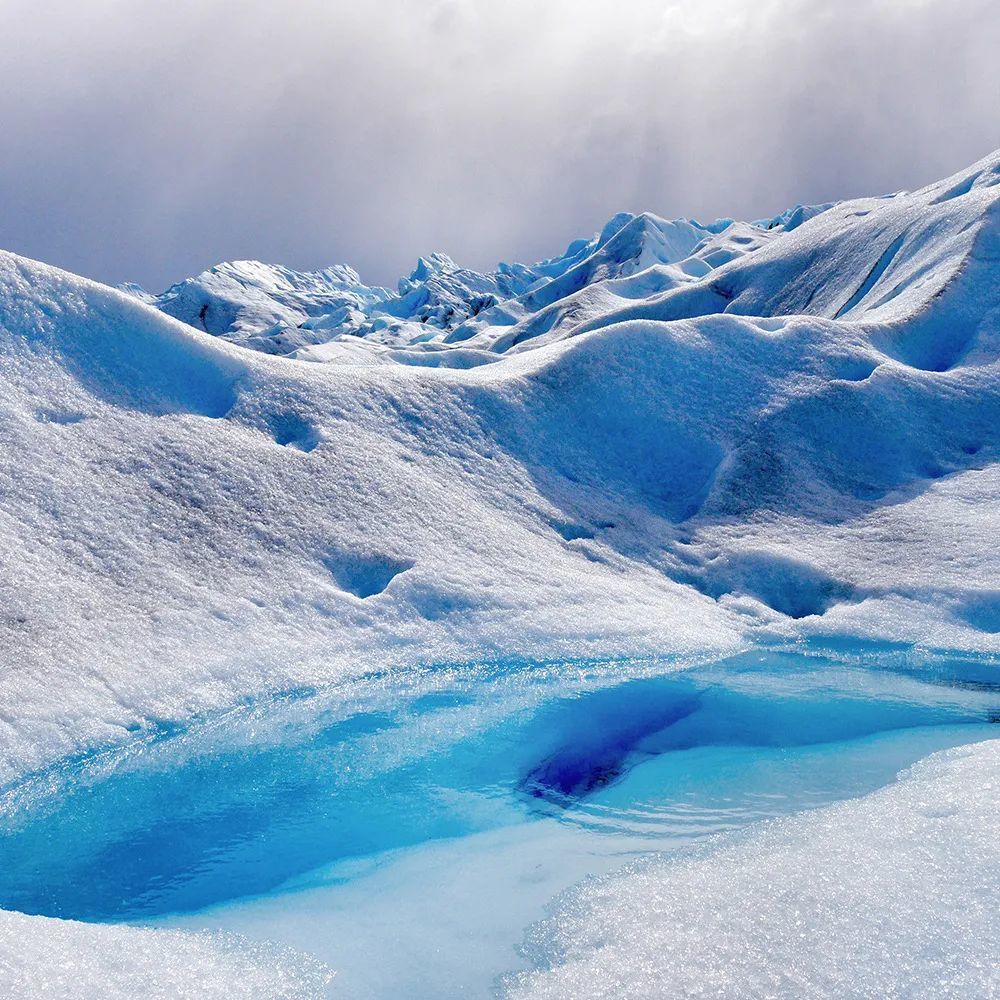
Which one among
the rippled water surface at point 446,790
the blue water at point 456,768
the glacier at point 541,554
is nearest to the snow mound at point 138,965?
the glacier at point 541,554

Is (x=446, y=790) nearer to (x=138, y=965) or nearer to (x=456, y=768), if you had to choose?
(x=456, y=768)

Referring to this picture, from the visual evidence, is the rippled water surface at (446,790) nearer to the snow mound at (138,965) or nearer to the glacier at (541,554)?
the glacier at (541,554)

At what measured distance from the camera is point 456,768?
6.33m

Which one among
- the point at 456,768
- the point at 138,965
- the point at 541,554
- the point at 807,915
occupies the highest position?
the point at 541,554

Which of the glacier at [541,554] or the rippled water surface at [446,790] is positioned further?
the rippled water surface at [446,790]

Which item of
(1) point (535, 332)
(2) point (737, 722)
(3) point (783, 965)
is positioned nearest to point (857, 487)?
(2) point (737, 722)

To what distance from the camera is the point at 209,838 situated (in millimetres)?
5285

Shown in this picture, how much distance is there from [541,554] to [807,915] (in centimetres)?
621

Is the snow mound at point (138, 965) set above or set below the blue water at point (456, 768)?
below

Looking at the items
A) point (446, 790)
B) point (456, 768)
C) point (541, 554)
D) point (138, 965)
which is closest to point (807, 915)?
point (446, 790)

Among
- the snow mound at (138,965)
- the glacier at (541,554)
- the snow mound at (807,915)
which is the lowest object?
the snow mound at (138,965)

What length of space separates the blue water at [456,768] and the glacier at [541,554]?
0.10m

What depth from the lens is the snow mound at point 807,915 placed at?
3416mm

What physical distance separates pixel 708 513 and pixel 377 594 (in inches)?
204
